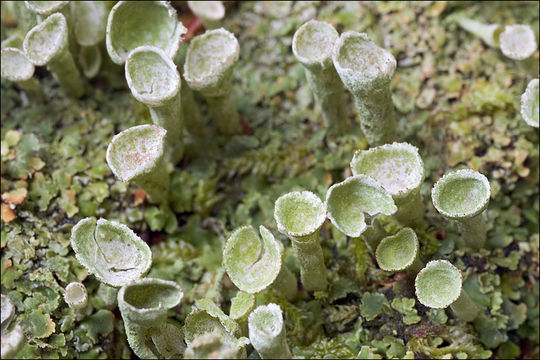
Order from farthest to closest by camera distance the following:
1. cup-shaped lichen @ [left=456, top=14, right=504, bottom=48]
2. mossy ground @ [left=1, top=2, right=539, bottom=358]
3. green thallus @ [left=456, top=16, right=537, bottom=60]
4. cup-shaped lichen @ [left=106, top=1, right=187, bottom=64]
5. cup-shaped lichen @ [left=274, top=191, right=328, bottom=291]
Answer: cup-shaped lichen @ [left=456, top=14, right=504, bottom=48], green thallus @ [left=456, top=16, right=537, bottom=60], cup-shaped lichen @ [left=106, top=1, right=187, bottom=64], mossy ground @ [left=1, top=2, right=539, bottom=358], cup-shaped lichen @ [left=274, top=191, right=328, bottom=291]

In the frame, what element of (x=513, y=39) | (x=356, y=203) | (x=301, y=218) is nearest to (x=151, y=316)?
(x=301, y=218)

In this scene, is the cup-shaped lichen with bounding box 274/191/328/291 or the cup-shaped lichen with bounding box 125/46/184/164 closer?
the cup-shaped lichen with bounding box 274/191/328/291

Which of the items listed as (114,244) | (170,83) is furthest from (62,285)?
(170,83)

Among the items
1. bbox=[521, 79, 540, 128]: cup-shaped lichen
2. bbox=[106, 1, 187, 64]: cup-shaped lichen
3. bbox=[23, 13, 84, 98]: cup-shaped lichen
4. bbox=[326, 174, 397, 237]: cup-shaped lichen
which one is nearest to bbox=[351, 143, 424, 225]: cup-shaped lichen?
bbox=[326, 174, 397, 237]: cup-shaped lichen

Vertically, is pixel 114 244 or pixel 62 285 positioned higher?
pixel 114 244

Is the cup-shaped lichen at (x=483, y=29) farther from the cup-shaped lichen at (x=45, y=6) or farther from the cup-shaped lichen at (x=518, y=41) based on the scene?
the cup-shaped lichen at (x=45, y=6)

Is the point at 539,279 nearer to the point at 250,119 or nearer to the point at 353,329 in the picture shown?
the point at 353,329

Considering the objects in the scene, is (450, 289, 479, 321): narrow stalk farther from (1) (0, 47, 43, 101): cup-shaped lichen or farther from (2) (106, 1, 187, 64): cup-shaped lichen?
(1) (0, 47, 43, 101): cup-shaped lichen
